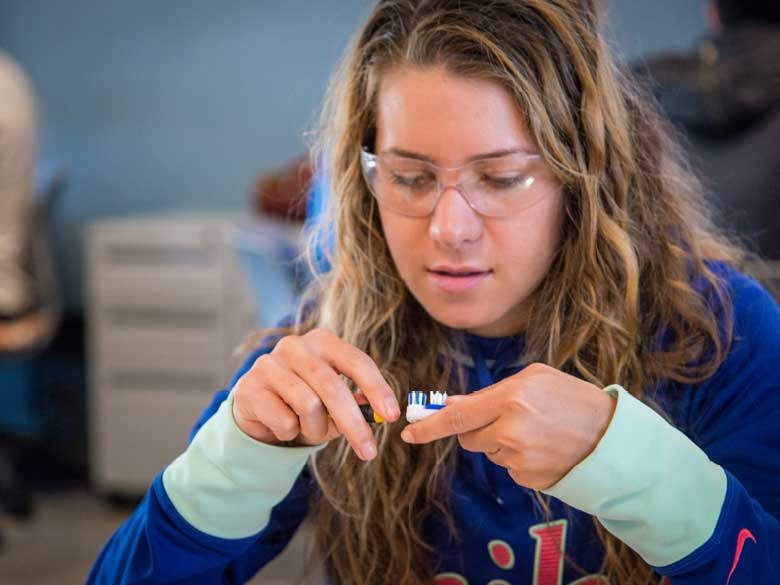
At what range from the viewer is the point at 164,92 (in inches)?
142

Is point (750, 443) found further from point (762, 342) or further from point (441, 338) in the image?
point (441, 338)

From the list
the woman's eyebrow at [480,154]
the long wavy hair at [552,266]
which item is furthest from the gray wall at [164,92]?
the woman's eyebrow at [480,154]

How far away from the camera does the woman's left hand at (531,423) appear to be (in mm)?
744

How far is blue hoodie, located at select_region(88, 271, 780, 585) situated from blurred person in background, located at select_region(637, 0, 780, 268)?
717mm

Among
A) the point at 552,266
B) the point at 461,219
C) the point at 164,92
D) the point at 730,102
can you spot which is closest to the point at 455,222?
the point at 461,219

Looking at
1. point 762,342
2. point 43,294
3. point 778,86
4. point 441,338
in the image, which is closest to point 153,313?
point 43,294

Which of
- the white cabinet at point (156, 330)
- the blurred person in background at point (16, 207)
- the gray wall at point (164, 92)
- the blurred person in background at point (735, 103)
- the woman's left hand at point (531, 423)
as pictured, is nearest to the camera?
the woman's left hand at point (531, 423)

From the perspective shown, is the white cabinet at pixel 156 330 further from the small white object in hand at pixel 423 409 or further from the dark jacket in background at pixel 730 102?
the small white object in hand at pixel 423 409

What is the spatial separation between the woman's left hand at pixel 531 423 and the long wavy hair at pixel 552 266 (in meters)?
0.18

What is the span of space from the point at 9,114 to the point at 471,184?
7.29ft

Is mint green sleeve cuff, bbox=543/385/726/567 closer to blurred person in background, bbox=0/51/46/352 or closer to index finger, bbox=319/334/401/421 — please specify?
index finger, bbox=319/334/401/421

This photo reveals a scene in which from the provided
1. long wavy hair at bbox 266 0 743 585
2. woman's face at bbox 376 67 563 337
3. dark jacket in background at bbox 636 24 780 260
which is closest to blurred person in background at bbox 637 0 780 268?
dark jacket in background at bbox 636 24 780 260

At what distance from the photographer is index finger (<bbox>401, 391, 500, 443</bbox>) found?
0.75 m

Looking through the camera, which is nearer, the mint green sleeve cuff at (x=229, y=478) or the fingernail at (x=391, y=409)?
the fingernail at (x=391, y=409)
